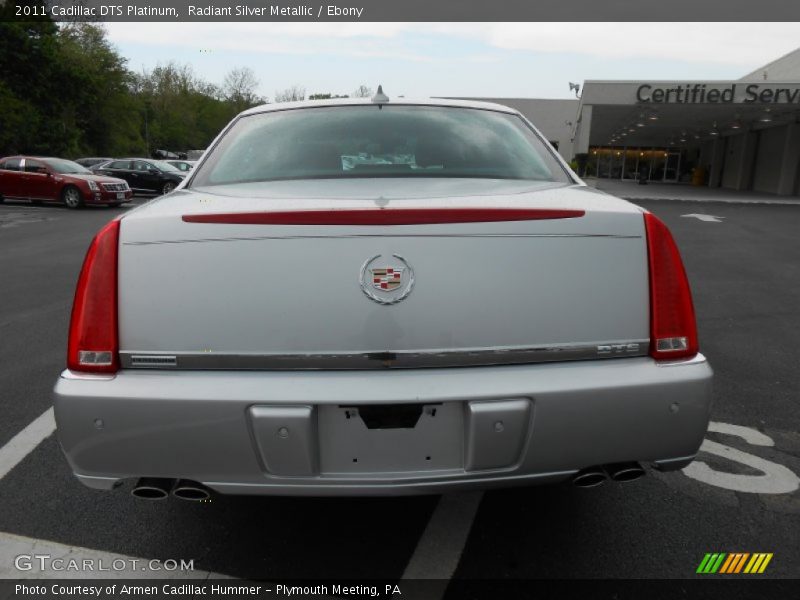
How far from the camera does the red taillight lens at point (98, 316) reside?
1808 mm

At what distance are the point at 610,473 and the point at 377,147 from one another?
5.36 ft

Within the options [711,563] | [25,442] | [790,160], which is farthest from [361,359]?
[790,160]

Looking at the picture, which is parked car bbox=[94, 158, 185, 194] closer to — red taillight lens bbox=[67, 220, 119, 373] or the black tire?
the black tire

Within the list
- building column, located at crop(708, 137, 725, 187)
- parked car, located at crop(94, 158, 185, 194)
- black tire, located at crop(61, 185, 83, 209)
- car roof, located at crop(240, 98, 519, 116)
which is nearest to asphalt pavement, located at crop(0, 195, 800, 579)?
car roof, located at crop(240, 98, 519, 116)

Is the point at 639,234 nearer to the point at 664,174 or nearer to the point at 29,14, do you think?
the point at 29,14

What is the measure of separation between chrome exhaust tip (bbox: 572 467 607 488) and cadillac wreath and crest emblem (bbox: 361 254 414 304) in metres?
0.78

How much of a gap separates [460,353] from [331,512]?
1088mm

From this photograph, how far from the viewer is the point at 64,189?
17188mm

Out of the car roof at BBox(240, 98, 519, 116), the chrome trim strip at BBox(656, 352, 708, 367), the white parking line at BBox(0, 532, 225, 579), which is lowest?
the white parking line at BBox(0, 532, 225, 579)

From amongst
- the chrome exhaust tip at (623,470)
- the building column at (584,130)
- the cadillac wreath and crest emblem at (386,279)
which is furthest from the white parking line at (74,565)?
the building column at (584,130)

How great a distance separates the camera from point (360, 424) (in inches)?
68.6

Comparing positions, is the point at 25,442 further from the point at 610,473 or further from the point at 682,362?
the point at 682,362

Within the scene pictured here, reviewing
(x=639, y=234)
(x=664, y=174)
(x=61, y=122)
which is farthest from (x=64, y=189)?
(x=664, y=174)

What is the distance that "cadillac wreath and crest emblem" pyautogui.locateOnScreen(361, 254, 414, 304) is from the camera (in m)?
1.74
